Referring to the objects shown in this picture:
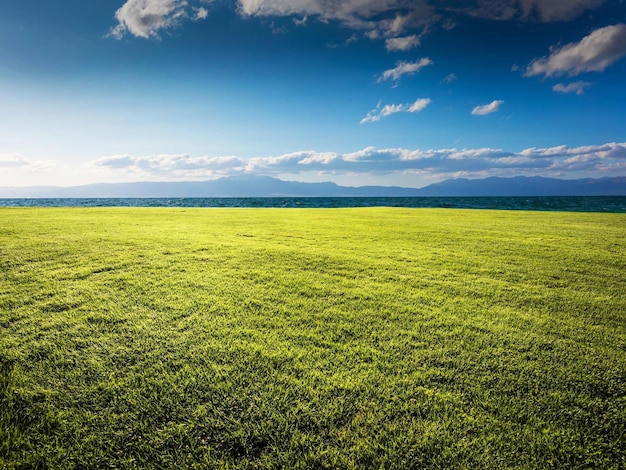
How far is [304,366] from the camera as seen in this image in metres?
3.87

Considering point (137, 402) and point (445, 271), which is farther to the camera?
point (445, 271)

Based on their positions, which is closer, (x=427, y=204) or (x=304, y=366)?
(x=304, y=366)

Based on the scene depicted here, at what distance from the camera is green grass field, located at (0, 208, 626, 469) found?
2.82 metres

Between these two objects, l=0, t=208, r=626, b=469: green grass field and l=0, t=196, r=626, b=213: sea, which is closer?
l=0, t=208, r=626, b=469: green grass field

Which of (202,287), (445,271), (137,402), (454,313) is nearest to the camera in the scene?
(137,402)

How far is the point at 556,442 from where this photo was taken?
2912mm

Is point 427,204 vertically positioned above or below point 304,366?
above

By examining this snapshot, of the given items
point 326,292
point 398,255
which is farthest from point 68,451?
point 398,255

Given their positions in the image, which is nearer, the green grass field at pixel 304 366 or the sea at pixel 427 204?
the green grass field at pixel 304 366

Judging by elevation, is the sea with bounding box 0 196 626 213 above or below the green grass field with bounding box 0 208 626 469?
above

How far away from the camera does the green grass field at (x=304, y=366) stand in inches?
111

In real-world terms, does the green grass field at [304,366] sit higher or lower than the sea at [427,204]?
lower

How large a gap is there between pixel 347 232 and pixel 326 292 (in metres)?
7.85

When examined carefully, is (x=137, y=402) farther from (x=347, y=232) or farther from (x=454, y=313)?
(x=347, y=232)
